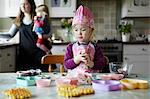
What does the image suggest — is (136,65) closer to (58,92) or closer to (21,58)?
(21,58)

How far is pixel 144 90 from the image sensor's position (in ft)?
4.23

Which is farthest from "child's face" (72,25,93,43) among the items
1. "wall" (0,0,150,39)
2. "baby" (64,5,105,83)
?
"wall" (0,0,150,39)

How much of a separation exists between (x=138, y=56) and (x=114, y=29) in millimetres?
680

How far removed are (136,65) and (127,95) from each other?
3.03 meters

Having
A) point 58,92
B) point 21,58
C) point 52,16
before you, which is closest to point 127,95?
point 58,92

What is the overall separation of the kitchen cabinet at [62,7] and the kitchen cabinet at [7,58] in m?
0.88

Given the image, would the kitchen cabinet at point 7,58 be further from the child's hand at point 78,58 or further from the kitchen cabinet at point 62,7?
the child's hand at point 78,58

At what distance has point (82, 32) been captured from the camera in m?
1.56

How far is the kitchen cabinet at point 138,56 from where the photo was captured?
407cm

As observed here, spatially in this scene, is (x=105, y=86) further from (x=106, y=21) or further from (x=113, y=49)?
(x=106, y=21)

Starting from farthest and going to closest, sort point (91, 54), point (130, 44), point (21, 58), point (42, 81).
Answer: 1. point (130, 44)
2. point (21, 58)
3. point (91, 54)
4. point (42, 81)

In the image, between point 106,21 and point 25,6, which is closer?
point 25,6

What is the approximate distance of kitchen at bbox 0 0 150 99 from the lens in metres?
4.05

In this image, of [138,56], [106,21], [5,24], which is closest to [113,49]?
[138,56]
